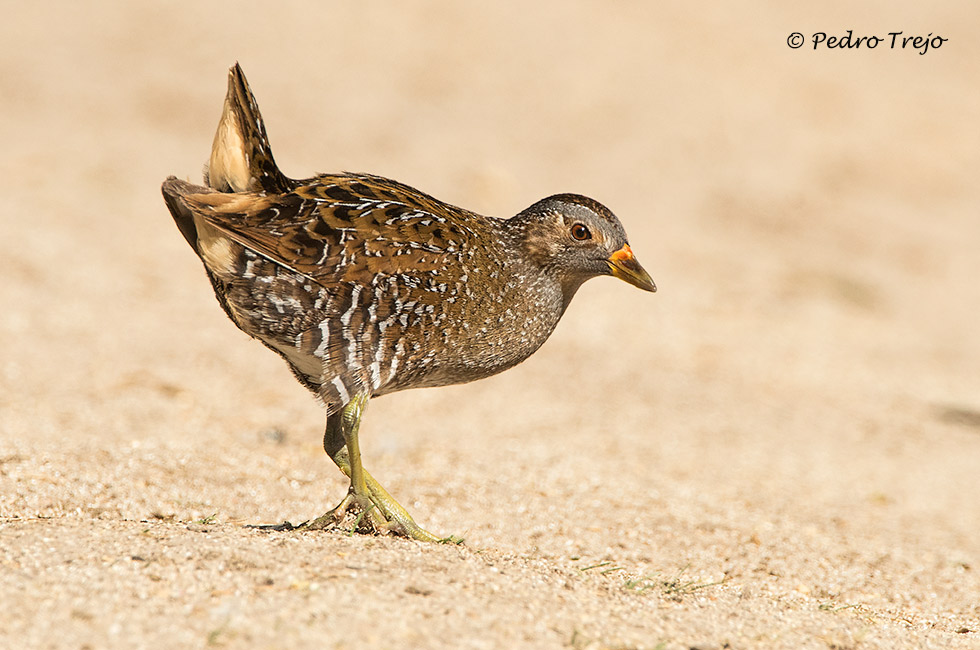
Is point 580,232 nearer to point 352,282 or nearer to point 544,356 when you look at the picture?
point 352,282

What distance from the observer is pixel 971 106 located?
18.8m

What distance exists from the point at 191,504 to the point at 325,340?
68.1 inches

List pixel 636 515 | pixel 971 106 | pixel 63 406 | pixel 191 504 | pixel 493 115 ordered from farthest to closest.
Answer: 1. pixel 971 106
2. pixel 493 115
3. pixel 63 406
4. pixel 636 515
5. pixel 191 504

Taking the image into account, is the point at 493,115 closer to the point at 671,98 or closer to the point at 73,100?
the point at 671,98

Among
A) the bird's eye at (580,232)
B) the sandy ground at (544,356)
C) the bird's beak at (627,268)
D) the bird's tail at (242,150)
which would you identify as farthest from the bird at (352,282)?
the sandy ground at (544,356)

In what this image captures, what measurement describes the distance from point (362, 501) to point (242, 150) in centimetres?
172

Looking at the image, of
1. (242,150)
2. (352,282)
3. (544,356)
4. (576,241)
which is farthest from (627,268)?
(544,356)

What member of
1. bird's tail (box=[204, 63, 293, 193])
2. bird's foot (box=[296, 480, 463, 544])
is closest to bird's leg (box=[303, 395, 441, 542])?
bird's foot (box=[296, 480, 463, 544])

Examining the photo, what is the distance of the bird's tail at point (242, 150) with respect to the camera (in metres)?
5.00

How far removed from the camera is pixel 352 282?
4855mm

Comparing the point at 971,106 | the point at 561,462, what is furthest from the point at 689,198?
the point at 561,462

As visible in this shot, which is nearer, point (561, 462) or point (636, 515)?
point (636, 515)

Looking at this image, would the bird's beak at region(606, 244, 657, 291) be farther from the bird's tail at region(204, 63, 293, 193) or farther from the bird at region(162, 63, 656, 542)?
the bird's tail at region(204, 63, 293, 193)

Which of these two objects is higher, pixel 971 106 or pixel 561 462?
pixel 971 106
